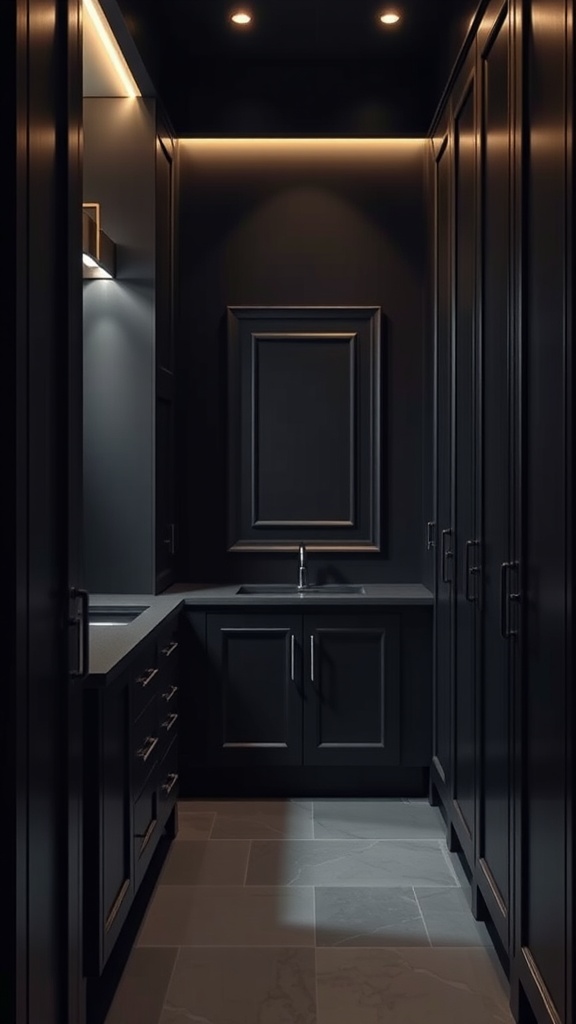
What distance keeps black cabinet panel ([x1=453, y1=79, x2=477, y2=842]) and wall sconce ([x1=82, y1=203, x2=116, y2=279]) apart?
1.19 metres

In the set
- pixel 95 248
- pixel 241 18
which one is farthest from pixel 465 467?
pixel 241 18

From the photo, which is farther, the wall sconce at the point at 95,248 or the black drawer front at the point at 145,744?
the wall sconce at the point at 95,248

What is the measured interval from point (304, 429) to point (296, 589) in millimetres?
678

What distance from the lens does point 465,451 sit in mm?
3008

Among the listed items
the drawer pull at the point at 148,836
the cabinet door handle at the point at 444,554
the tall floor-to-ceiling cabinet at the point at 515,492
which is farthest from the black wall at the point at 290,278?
the drawer pull at the point at 148,836

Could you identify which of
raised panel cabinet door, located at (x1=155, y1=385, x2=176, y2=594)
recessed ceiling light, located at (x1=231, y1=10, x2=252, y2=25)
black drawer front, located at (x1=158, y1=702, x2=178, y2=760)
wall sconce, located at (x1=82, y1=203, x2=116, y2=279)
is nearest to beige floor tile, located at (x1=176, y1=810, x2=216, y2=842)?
black drawer front, located at (x1=158, y1=702, x2=178, y2=760)

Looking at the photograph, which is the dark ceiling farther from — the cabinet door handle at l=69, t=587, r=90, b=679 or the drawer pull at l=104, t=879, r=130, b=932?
the drawer pull at l=104, t=879, r=130, b=932

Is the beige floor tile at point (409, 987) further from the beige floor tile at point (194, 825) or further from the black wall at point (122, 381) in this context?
the black wall at point (122, 381)

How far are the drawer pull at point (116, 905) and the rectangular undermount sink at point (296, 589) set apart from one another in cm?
177

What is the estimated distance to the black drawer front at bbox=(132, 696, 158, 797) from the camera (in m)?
2.62

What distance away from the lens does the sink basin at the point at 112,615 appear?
10.9 ft

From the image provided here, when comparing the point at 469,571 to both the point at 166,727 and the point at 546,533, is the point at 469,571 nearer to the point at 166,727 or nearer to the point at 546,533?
the point at 546,533

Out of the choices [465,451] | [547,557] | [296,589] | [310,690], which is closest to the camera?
[547,557]

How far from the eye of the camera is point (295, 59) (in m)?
4.05
